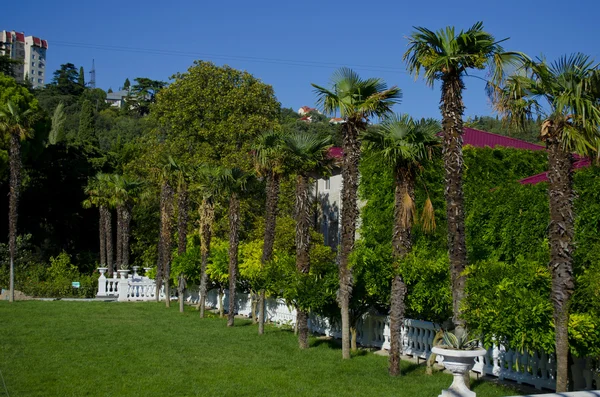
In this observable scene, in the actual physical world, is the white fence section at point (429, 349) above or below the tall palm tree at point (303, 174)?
below

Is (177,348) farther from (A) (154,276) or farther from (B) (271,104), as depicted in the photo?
(B) (271,104)

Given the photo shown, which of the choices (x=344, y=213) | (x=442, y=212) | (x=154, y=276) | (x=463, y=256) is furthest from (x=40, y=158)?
(x=463, y=256)

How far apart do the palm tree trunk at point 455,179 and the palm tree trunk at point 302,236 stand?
7.00 m

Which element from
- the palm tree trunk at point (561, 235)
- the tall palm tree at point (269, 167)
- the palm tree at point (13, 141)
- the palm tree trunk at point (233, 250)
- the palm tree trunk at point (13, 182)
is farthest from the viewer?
the palm tree trunk at point (13, 182)

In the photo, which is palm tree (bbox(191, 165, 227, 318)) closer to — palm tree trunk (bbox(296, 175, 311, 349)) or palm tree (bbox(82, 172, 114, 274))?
palm tree trunk (bbox(296, 175, 311, 349))

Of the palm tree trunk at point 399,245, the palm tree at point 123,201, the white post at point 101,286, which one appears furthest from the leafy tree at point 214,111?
the palm tree trunk at point 399,245

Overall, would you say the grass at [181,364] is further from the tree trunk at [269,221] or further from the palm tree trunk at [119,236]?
the palm tree trunk at [119,236]

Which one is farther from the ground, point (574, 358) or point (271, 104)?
point (271, 104)

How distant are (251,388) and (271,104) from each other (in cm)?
3243

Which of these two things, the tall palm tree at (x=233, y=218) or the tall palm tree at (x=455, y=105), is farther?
the tall palm tree at (x=233, y=218)

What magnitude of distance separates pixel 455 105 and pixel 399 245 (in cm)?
389

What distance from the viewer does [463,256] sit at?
13.3m

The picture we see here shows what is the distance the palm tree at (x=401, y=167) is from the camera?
14.9m

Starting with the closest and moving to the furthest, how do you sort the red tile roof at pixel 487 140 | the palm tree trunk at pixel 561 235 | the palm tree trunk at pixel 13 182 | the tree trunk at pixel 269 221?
1. the palm tree trunk at pixel 561 235
2. the tree trunk at pixel 269 221
3. the palm tree trunk at pixel 13 182
4. the red tile roof at pixel 487 140
